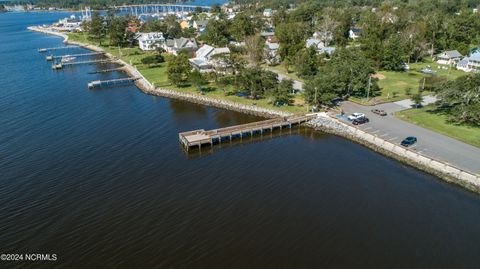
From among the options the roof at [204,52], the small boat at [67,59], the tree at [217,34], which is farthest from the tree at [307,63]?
the small boat at [67,59]

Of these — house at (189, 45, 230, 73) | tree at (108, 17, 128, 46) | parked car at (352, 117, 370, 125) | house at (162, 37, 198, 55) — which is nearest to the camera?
parked car at (352, 117, 370, 125)

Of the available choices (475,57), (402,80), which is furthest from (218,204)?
(475,57)

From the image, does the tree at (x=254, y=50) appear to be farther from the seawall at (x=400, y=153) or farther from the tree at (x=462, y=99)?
the tree at (x=462, y=99)

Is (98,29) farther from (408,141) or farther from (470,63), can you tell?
(408,141)

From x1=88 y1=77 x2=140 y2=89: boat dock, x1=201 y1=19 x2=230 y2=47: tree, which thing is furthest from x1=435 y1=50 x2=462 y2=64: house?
x1=88 y1=77 x2=140 y2=89: boat dock

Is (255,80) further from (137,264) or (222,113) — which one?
(137,264)

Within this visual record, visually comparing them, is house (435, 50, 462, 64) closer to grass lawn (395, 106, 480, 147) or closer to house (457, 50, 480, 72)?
house (457, 50, 480, 72)

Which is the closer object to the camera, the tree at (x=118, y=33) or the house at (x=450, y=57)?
the house at (x=450, y=57)
